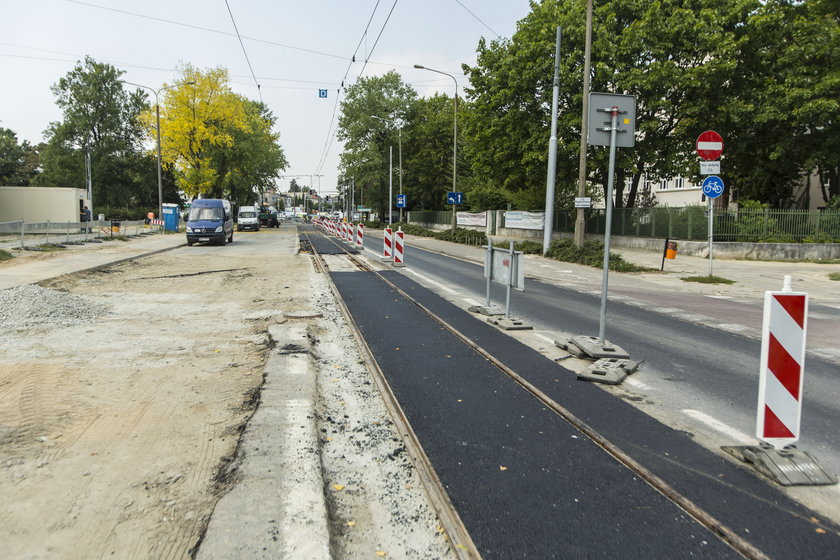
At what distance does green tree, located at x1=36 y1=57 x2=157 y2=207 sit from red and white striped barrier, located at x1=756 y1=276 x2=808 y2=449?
8064 centimetres

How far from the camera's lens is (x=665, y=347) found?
7504 millimetres

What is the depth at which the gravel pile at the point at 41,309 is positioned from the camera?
8.29 meters

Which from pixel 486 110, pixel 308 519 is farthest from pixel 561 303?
pixel 486 110

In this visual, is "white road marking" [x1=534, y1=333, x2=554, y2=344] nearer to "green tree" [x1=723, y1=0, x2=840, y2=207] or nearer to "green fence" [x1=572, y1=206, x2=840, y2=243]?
"green fence" [x1=572, y1=206, x2=840, y2=243]

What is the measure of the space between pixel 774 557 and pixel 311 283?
11817 mm

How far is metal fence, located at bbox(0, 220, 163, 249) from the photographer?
21.5m

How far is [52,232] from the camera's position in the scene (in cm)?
2536

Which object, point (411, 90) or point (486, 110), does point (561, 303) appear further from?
point (411, 90)

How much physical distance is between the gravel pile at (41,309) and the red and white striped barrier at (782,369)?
8.38 metres

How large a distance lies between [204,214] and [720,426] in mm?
28869

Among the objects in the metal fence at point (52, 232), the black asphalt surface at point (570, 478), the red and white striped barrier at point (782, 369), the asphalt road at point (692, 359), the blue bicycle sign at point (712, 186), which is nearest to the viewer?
the black asphalt surface at point (570, 478)

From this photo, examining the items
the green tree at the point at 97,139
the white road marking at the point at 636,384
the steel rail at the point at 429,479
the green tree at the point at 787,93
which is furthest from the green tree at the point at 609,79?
the green tree at the point at 97,139

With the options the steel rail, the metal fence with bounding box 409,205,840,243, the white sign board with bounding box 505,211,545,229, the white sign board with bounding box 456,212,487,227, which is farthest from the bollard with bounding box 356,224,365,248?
the steel rail

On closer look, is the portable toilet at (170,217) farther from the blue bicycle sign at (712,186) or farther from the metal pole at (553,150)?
the blue bicycle sign at (712,186)
